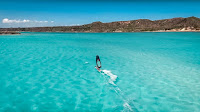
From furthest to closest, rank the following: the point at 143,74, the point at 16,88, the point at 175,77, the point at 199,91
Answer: the point at 143,74, the point at 175,77, the point at 16,88, the point at 199,91

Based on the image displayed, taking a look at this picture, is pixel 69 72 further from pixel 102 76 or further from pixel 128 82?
pixel 128 82

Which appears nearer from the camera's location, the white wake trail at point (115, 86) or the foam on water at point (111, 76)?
the white wake trail at point (115, 86)

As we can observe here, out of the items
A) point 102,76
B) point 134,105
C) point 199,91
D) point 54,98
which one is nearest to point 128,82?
point 102,76

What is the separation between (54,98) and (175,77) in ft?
37.9

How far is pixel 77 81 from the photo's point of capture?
14.8 m

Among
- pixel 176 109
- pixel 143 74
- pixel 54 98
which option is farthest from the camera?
pixel 143 74

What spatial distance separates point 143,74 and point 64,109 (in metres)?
9.92

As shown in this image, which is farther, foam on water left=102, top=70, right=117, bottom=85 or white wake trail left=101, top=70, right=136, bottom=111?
foam on water left=102, top=70, right=117, bottom=85

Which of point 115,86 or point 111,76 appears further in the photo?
point 111,76

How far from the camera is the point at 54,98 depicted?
11.1 metres

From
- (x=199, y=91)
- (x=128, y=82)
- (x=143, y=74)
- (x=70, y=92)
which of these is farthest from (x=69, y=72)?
(x=199, y=91)

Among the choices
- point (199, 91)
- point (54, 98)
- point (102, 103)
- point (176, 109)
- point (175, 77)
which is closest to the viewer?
point (176, 109)

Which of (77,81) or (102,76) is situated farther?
(102,76)

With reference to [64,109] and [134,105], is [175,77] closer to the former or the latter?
[134,105]
